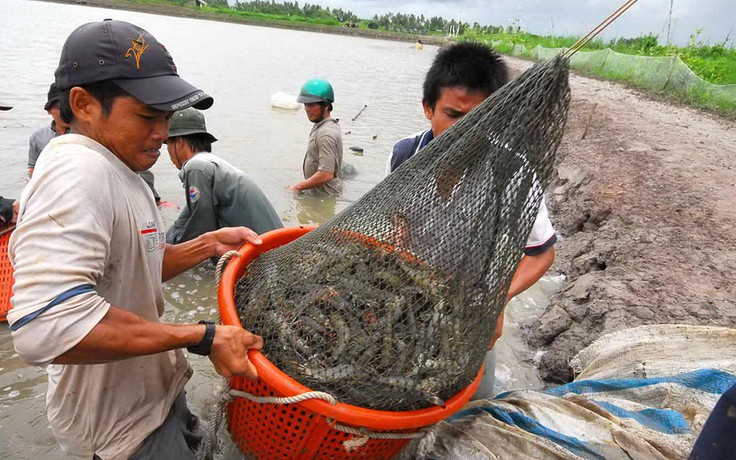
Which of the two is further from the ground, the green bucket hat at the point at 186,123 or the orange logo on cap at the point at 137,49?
the orange logo on cap at the point at 137,49

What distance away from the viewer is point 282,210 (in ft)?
21.5

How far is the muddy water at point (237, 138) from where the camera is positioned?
3.00 meters

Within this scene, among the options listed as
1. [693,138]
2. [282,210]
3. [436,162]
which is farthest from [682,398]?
[693,138]

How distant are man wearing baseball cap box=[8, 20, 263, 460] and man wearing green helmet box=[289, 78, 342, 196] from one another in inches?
163

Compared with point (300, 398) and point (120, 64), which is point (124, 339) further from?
point (120, 64)

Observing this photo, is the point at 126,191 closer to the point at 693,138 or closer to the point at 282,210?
the point at 282,210

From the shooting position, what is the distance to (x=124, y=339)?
128cm

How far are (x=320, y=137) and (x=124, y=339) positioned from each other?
4873 mm

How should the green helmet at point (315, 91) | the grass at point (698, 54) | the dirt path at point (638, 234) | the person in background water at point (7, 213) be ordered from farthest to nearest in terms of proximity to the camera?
the grass at point (698, 54)
the green helmet at point (315, 91)
the dirt path at point (638, 234)
the person in background water at point (7, 213)

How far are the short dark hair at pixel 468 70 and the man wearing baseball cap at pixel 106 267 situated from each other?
125cm

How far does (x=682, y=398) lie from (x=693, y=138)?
8.83 metres

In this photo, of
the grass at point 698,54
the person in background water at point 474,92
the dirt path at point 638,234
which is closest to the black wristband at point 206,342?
the person in background water at point 474,92

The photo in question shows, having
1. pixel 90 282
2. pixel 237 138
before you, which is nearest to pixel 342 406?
pixel 90 282

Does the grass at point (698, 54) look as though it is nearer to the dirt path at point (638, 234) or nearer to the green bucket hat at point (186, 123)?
the dirt path at point (638, 234)
